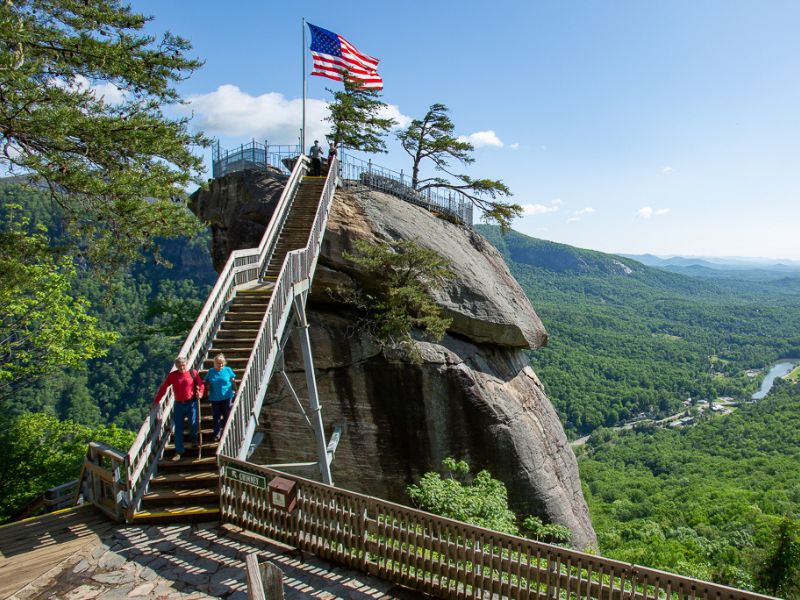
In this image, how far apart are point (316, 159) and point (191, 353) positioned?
38.1ft

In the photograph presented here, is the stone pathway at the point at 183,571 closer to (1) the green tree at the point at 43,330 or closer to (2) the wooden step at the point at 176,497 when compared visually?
(2) the wooden step at the point at 176,497

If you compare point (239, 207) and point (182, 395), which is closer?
point (182, 395)

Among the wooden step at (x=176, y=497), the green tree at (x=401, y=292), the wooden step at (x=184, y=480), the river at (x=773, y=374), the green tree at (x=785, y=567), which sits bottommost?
the river at (x=773, y=374)

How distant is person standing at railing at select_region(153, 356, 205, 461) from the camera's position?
7242 millimetres

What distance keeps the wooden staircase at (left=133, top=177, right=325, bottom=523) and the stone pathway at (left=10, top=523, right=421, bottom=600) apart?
259 millimetres

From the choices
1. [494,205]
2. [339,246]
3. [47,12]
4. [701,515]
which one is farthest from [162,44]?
[701,515]

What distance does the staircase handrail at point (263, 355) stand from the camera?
301 inches

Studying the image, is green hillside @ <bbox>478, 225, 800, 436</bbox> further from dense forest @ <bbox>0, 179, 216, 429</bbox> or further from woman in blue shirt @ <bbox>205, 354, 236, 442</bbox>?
woman in blue shirt @ <bbox>205, 354, 236, 442</bbox>

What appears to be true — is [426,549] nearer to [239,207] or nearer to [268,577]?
[268,577]

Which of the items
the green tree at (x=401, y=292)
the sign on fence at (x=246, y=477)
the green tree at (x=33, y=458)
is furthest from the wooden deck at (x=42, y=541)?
the green tree at (x=33, y=458)

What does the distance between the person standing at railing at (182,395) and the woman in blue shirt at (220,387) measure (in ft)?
0.63

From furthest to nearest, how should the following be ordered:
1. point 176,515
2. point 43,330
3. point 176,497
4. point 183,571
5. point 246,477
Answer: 1. point 43,330
2. point 176,497
3. point 176,515
4. point 246,477
5. point 183,571

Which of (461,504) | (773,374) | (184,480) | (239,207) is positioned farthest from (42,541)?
(773,374)

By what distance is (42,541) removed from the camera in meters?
6.39
